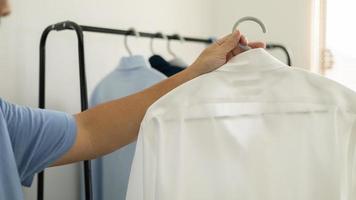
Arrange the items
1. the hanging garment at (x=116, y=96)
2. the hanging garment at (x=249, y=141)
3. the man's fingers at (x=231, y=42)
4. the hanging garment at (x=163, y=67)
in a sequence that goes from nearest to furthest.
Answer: the hanging garment at (x=249, y=141), the man's fingers at (x=231, y=42), the hanging garment at (x=116, y=96), the hanging garment at (x=163, y=67)

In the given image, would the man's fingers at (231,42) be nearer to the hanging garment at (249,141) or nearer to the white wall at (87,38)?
the hanging garment at (249,141)

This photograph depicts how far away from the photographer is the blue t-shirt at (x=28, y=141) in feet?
2.81

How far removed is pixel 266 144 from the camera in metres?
0.80

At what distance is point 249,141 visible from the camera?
80 centimetres

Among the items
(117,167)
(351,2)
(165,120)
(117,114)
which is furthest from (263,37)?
(165,120)

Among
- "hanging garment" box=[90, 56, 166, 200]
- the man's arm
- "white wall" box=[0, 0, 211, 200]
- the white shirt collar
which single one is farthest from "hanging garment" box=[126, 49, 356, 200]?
"white wall" box=[0, 0, 211, 200]

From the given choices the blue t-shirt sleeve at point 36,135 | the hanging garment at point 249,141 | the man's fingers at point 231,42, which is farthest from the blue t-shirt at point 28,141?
the man's fingers at point 231,42

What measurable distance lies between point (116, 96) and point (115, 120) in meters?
0.32

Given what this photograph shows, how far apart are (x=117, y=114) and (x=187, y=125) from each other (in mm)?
240

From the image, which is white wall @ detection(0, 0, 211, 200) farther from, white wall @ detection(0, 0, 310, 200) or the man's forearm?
the man's forearm

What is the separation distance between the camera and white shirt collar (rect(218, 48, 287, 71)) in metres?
0.82

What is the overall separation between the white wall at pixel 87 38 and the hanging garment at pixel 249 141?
68 centimetres

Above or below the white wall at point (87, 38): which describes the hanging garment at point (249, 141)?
below

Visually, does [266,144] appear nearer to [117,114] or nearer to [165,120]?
[165,120]
